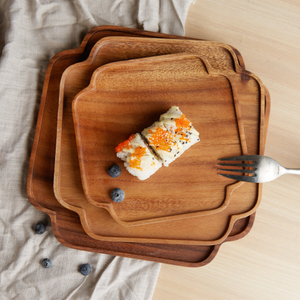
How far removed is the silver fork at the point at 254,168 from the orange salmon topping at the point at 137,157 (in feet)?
2.86

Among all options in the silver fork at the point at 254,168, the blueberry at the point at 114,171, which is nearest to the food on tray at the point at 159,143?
the blueberry at the point at 114,171

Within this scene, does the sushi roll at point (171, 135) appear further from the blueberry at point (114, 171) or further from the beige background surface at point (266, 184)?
the beige background surface at point (266, 184)

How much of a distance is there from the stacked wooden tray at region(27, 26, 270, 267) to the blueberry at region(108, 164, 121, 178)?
8cm

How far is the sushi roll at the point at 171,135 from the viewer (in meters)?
2.38

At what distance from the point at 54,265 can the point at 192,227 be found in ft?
5.45

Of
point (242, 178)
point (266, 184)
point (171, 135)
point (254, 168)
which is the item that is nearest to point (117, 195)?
point (171, 135)

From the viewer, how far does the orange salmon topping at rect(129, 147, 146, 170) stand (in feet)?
7.66

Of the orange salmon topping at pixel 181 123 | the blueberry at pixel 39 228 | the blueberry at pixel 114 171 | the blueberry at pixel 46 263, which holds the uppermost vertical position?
the orange salmon topping at pixel 181 123

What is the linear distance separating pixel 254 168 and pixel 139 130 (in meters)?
1.27

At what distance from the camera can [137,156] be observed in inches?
92.3

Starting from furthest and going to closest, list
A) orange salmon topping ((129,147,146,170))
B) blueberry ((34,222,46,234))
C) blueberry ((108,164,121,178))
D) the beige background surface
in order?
the beige background surface
blueberry ((34,222,46,234))
blueberry ((108,164,121,178))
orange salmon topping ((129,147,146,170))

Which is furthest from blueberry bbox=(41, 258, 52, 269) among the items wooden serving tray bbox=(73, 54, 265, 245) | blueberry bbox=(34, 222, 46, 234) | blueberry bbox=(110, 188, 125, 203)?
blueberry bbox=(110, 188, 125, 203)

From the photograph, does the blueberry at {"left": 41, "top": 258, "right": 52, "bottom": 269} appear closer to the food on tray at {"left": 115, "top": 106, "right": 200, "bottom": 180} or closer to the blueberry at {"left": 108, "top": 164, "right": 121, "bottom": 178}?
the blueberry at {"left": 108, "top": 164, "right": 121, "bottom": 178}

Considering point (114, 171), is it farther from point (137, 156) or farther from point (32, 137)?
point (32, 137)
